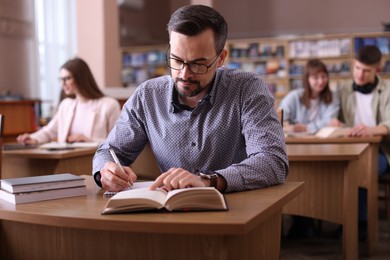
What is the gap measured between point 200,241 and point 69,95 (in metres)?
3.19

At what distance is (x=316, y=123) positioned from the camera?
4.66 meters

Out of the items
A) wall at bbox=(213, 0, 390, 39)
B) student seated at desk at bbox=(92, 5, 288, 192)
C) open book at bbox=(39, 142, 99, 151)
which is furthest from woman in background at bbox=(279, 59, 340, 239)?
wall at bbox=(213, 0, 390, 39)

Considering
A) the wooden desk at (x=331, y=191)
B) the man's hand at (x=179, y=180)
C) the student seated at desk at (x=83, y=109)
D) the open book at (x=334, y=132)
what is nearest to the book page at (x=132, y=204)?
the man's hand at (x=179, y=180)

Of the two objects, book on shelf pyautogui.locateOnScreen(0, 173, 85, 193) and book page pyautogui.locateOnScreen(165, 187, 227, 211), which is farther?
book on shelf pyautogui.locateOnScreen(0, 173, 85, 193)

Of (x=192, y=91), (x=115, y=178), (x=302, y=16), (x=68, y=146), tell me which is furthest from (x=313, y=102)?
(x=302, y=16)

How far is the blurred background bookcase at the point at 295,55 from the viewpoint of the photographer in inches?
372

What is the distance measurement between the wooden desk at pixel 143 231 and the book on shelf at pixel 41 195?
0.09 feet

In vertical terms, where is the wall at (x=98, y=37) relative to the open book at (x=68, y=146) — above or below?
above

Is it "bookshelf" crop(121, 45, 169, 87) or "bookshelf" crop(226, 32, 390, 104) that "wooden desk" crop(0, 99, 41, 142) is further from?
"bookshelf" crop(121, 45, 169, 87)

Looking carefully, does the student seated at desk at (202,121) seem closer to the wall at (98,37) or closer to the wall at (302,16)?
the wall at (98,37)

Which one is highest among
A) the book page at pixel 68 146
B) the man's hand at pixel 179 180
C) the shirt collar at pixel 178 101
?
the shirt collar at pixel 178 101

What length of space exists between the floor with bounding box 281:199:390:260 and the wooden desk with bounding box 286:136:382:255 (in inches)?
2.6

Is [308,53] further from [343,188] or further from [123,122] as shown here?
[123,122]

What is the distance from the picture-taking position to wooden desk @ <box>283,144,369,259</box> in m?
2.97
